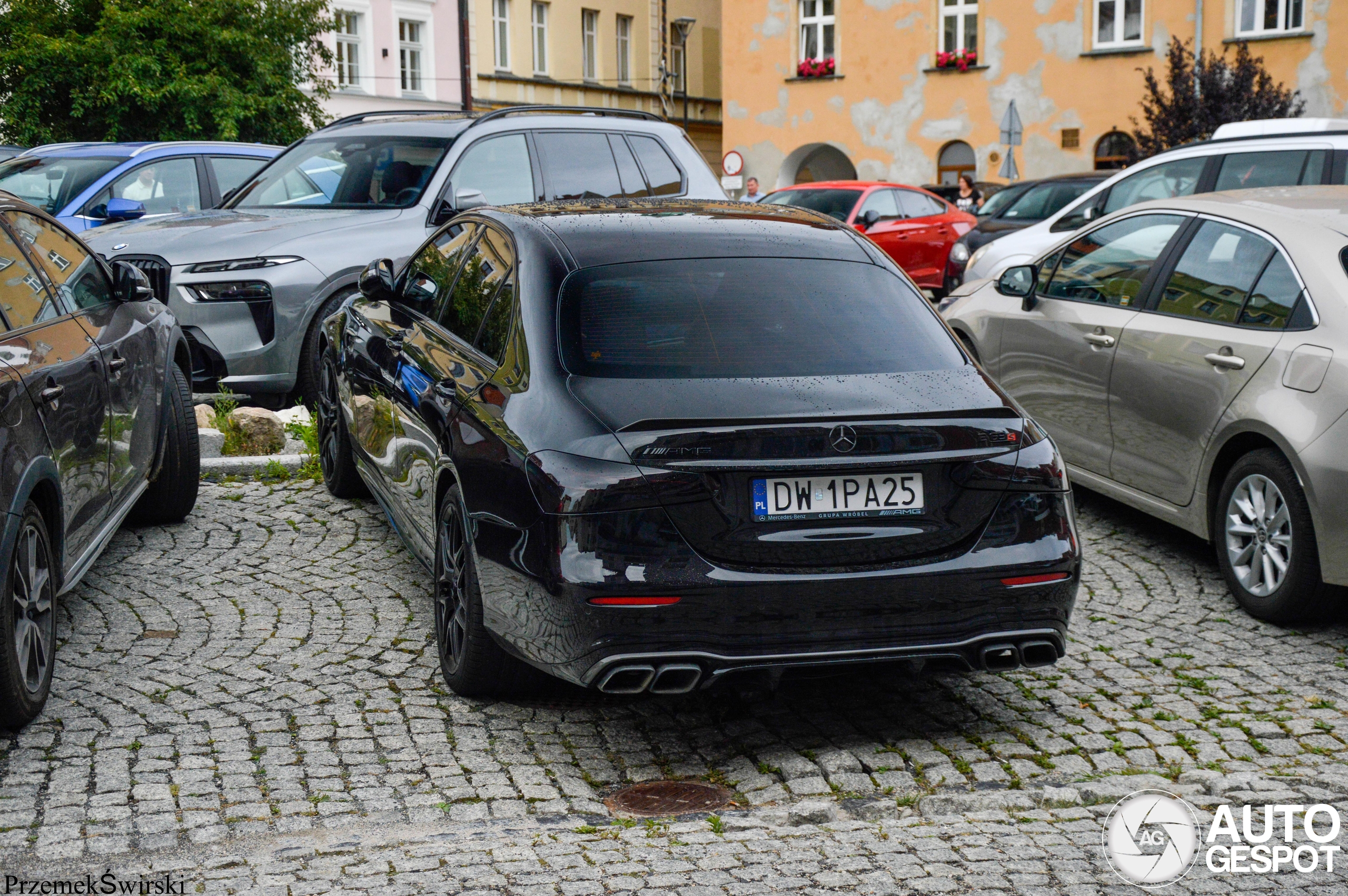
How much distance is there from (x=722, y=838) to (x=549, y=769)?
0.71 m

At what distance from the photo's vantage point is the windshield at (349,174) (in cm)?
955

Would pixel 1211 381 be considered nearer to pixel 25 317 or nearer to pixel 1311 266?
pixel 1311 266

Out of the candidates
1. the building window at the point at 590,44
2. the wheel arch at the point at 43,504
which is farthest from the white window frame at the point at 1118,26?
the wheel arch at the point at 43,504

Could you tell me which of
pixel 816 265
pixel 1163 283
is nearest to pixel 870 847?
pixel 816 265

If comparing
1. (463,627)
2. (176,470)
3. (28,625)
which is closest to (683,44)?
(176,470)

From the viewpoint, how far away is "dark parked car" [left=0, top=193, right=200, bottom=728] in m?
4.53

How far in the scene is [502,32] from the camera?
4359cm

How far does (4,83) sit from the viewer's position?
819 inches

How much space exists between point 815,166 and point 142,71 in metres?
24.5

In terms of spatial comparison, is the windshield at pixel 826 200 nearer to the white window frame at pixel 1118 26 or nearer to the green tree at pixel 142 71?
the green tree at pixel 142 71

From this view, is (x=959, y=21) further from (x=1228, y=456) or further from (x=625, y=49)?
(x=1228, y=456)

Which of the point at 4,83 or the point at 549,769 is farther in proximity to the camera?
the point at 4,83

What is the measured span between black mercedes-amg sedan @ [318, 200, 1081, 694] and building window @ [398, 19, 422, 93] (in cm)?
3719

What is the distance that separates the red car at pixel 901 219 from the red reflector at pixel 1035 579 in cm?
1620
